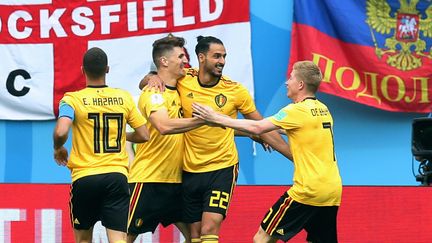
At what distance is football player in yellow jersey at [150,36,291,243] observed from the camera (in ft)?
27.3

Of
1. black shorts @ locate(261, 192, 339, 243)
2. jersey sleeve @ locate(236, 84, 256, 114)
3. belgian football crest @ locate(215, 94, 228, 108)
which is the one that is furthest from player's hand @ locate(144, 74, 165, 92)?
black shorts @ locate(261, 192, 339, 243)

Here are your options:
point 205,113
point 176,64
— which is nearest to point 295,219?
point 205,113

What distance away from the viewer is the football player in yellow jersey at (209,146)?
8312 mm

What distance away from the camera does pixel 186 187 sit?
842 centimetres

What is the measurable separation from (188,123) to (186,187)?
0.73 metres

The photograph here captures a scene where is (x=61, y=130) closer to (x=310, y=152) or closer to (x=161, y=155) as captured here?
(x=161, y=155)

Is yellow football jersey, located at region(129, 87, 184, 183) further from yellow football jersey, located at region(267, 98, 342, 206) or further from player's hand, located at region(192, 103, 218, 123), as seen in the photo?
yellow football jersey, located at region(267, 98, 342, 206)

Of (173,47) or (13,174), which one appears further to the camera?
(13,174)

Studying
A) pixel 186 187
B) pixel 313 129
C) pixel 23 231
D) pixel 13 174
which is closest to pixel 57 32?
pixel 13 174

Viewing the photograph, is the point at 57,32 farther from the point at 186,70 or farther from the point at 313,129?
the point at 313,129

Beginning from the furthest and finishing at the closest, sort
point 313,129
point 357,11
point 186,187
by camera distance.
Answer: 1. point 357,11
2. point 186,187
3. point 313,129

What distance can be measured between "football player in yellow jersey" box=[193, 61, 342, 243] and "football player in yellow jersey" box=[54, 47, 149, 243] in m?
0.62

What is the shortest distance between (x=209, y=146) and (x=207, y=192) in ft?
1.21

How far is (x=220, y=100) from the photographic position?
8.40 metres
